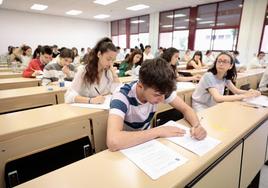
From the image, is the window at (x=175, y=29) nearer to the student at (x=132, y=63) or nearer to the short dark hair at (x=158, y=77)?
the student at (x=132, y=63)

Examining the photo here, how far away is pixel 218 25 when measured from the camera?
23.3 ft

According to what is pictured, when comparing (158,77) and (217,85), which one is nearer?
(158,77)

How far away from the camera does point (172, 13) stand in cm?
861

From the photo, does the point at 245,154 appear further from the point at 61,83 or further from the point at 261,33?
the point at 261,33

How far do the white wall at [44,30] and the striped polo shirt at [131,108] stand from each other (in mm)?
10501

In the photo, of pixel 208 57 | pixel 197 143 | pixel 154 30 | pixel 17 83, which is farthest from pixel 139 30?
pixel 197 143

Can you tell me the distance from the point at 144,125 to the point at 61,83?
5.01 ft

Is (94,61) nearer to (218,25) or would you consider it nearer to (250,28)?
(250,28)

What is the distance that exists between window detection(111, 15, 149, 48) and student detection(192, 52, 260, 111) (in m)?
8.55

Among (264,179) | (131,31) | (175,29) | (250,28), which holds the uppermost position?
(131,31)

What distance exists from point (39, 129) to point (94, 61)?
85 cm

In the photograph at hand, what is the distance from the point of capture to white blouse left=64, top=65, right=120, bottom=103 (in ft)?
5.49

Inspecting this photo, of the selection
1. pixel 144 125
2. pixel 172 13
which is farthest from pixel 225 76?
pixel 172 13

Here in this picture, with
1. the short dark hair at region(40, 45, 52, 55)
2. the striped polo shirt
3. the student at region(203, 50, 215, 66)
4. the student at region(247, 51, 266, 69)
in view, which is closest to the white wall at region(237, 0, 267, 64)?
the student at region(247, 51, 266, 69)
